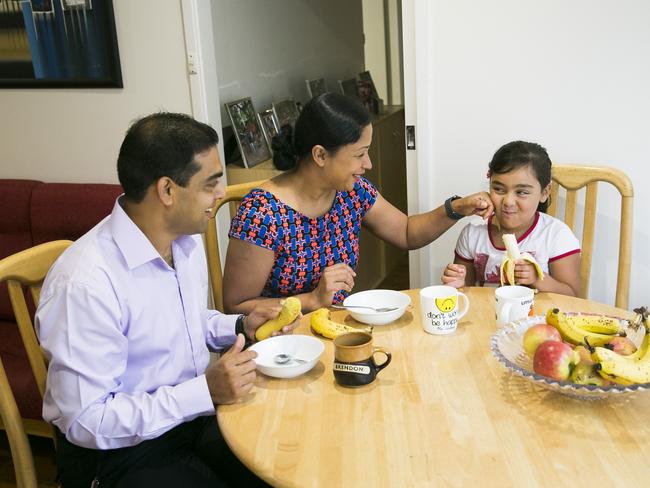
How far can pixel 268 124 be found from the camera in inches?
135

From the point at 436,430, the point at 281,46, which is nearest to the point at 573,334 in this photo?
the point at 436,430

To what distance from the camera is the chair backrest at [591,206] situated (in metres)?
2.21

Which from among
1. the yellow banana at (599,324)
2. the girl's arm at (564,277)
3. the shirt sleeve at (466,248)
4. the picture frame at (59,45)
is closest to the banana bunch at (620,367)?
the yellow banana at (599,324)

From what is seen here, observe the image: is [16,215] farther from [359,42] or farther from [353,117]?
[359,42]

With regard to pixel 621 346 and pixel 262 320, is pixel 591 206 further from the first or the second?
pixel 262 320

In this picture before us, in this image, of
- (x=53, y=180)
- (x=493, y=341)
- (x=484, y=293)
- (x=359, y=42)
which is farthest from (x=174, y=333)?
(x=359, y=42)

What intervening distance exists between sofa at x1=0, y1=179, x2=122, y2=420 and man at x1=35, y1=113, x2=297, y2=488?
1365 mm

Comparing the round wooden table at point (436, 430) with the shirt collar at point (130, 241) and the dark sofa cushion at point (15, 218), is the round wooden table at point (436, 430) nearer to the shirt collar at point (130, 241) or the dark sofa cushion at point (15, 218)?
the shirt collar at point (130, 241)

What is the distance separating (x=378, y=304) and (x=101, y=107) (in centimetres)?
185

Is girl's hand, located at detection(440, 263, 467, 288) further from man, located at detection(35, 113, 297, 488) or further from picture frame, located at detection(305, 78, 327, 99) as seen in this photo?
picture frame, located at detection(305, 78, 327, 99)

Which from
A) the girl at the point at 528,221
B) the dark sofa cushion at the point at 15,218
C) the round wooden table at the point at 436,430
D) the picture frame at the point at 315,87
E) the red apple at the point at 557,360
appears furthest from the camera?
the picture frame at the point at 315,87

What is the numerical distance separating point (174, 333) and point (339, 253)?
2.33 ft

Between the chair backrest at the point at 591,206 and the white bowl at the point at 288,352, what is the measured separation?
3.64 feet

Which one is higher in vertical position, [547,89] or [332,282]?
[547,89]
